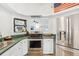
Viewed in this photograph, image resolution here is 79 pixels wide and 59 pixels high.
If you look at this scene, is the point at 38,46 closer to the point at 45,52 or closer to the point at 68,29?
the point at 45,52

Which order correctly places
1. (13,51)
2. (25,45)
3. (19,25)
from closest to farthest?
(13,51) < (19,25) < (25,45)

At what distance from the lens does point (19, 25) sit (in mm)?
3111

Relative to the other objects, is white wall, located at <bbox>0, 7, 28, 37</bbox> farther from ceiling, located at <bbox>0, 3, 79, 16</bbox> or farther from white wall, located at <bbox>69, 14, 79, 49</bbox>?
white wall, located at <bbox>69, 14, 79, 49</bbox>

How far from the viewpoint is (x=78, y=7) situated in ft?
8.79

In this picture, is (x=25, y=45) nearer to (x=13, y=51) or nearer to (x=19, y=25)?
(x=19, y=25)

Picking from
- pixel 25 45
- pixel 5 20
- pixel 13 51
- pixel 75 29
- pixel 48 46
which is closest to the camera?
pixel 13 51

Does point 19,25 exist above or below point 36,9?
below

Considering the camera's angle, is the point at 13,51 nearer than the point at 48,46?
Yes

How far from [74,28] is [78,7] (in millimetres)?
437

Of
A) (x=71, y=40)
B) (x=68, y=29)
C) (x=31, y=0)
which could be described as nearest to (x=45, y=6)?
(x=68, y=29)

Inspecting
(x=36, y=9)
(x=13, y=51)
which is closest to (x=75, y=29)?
(x=36, y=9)

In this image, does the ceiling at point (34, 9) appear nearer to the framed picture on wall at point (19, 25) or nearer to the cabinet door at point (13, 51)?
the framed picture on wall at point (19, 25)

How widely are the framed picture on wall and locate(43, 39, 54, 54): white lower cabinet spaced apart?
102 cm

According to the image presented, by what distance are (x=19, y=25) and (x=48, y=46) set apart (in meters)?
1.26
